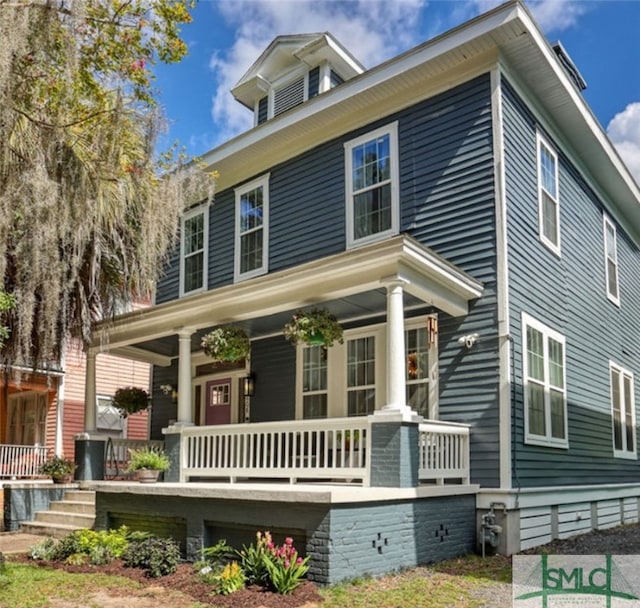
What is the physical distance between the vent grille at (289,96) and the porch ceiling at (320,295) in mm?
4582

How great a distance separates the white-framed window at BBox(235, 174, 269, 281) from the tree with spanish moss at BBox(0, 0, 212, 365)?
10.6 feet

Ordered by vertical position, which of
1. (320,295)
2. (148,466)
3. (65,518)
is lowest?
(65,518)

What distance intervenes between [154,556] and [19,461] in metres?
11.1

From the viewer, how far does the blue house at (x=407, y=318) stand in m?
7.73

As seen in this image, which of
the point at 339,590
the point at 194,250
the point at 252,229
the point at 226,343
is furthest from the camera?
the point at 194,250

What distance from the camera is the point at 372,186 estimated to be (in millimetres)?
10516

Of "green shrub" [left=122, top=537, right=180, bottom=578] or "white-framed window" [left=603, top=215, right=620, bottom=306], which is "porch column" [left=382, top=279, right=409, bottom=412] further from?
"white-framed window" [left=603, top=215, right=620, bottom=306]

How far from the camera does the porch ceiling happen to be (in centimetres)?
791

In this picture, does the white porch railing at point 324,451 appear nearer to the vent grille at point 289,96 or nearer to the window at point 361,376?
the window at point 361,376

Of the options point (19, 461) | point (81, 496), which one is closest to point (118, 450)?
point (81, 496)

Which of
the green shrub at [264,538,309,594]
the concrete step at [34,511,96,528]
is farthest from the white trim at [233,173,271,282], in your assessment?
the green shrub at [264,538,309,594]

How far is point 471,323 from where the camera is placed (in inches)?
354

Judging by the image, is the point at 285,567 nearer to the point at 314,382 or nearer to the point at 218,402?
the point at 314,382

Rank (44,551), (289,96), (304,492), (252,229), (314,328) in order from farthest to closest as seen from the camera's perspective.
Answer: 1. (289,96)
2. (252,229)
3. (314,328)
4. (44,551)
5. (304,492)
